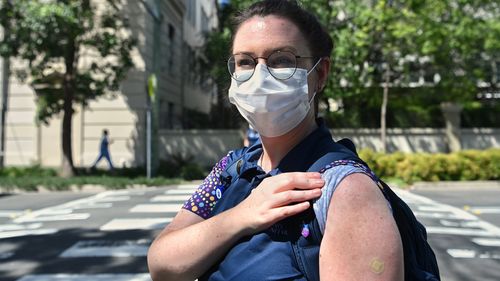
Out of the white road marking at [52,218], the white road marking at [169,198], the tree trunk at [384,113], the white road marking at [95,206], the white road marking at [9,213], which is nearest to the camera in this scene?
the white road marking at [52,218]

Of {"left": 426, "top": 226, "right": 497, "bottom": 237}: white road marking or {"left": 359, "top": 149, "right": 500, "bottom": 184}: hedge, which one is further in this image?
{"left": 359, "top": 149, "right": 500, "bottom": 184}: hedge

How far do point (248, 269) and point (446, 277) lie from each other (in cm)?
446

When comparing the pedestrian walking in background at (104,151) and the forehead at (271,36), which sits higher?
the forehead at (271,36)

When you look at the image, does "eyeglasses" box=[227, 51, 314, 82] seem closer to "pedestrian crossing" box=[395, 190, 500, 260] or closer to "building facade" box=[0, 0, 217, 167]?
"pedestrian crossing" box=[395, 190, 500, 260]

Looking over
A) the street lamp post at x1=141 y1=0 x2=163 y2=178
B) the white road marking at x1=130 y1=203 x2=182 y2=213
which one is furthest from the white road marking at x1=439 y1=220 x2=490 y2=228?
the street lamp post at x1=141 y1=0 x2=163 y2=178

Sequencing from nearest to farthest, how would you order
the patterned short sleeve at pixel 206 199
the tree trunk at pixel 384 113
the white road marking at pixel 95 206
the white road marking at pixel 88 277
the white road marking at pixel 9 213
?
the patterned short sleeve at pixel 206 199 < the white road marking at pixel 88 277 < the white road marking at pixel 9 213 < the white road marking at pixel 95 206 < the tree trunk at pixel 384 113

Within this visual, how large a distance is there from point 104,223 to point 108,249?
6.50 ft

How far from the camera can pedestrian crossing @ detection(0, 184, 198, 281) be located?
5.31 meters

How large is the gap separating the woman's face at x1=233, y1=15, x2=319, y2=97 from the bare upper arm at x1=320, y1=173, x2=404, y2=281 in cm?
49

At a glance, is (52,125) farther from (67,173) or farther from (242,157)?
(242,157)

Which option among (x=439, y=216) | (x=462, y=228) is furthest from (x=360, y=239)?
(x=439, y=216)

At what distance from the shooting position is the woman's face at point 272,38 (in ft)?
5.06

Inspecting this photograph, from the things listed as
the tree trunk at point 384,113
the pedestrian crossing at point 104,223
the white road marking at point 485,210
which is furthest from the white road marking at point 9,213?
the tree trunk at point 384,113

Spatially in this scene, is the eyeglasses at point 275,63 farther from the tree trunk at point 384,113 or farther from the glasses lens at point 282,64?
the tree trunk at point 384,113
